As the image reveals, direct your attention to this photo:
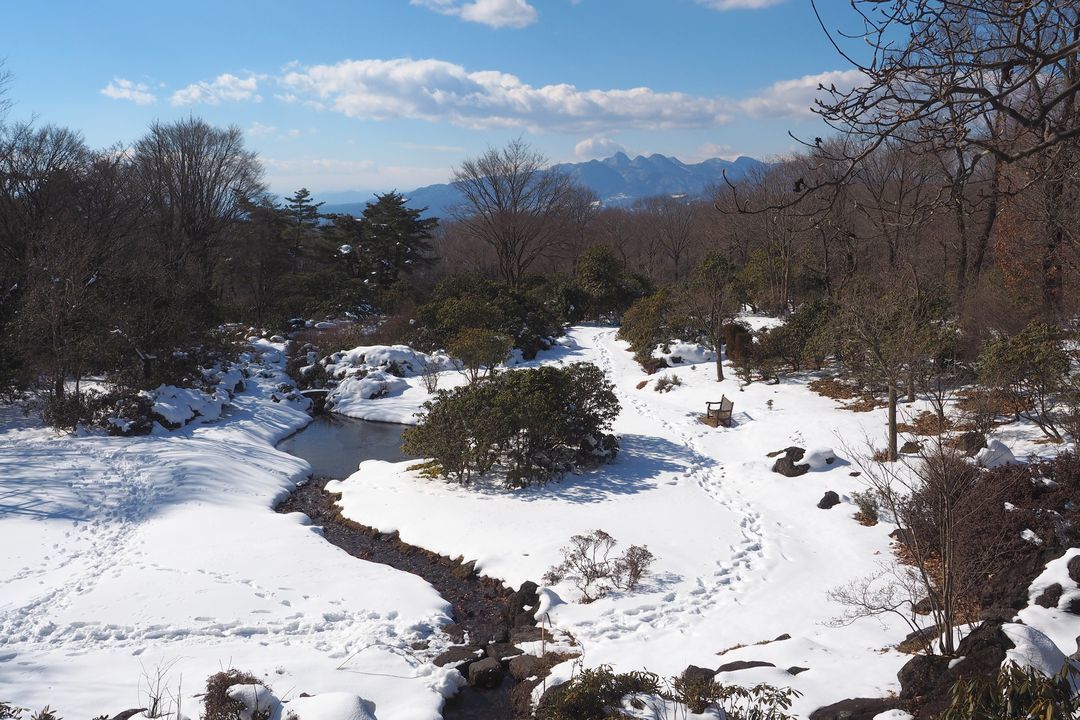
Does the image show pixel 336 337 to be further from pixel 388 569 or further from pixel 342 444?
pixel 388 569

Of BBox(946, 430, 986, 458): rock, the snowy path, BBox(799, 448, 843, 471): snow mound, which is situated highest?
BBox(946, 430, 986, 458): rock

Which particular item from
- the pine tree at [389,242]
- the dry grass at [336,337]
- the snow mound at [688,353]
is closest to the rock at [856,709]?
the snow mound at [688,353]

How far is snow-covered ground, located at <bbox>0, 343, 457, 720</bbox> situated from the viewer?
21.6 feet

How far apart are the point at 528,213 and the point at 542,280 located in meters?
3.79

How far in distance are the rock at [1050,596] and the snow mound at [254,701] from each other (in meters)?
7.02

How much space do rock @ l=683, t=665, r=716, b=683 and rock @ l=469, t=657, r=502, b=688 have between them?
2.04 meters

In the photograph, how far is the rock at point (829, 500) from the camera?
1073cm

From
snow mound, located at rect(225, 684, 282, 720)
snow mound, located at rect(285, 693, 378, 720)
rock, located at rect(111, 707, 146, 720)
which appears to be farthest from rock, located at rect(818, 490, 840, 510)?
rock, located at rect(111, 707, 146, 720)

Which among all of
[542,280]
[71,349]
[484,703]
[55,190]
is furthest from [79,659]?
[542,280]

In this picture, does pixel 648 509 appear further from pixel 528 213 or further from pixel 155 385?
pixel 528 213

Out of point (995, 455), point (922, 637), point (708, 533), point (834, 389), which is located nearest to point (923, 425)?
point (995, 455)

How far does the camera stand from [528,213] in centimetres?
3472

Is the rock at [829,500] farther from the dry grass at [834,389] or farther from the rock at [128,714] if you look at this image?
the rock at [128,714]

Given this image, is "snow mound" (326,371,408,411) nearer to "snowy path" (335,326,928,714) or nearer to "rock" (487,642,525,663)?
"snowy path" (335,326,928,714)
